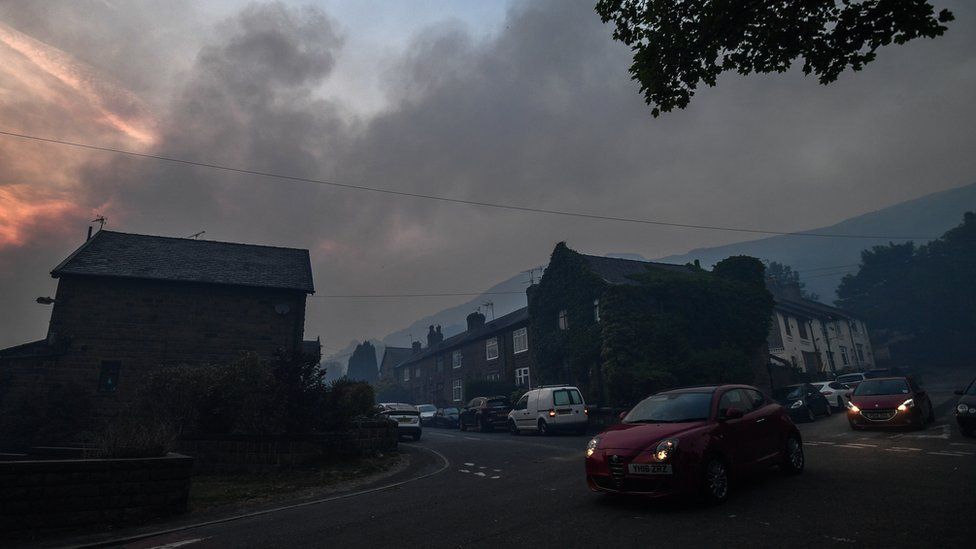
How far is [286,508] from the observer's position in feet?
26.1

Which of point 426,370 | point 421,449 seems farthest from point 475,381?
point 421,449

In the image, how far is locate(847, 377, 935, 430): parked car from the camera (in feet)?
43.5

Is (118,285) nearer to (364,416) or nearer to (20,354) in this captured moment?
(20,354)

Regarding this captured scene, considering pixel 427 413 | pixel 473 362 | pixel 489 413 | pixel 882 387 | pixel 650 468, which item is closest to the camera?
pixel 650 468

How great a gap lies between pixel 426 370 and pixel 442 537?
4920 cm

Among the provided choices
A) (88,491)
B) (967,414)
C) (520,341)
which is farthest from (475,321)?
(88,491)

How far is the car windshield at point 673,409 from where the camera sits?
22.6 feet

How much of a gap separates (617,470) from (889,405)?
12.1 m

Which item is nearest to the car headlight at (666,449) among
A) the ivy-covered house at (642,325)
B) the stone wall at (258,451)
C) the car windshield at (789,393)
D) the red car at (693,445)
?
the red car at (693,445)

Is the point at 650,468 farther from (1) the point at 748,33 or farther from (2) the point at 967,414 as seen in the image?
(2) the point at 967,414

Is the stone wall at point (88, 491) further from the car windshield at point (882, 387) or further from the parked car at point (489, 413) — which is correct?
the car windshield at point (882, 387)

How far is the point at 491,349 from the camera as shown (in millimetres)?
40375

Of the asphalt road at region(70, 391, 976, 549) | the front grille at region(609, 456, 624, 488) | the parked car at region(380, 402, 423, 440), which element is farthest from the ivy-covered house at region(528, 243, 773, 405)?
the front grille at region(609, 456, 624, 488)

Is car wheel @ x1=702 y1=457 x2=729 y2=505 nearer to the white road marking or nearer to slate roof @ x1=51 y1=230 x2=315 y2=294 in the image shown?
the white road marking
